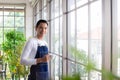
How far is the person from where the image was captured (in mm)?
2490

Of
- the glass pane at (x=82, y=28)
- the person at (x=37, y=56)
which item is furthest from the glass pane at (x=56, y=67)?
the person at (x=37, y=56)

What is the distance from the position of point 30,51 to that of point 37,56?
12 cm

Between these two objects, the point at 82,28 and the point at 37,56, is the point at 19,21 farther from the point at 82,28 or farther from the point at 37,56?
the point at 37,56

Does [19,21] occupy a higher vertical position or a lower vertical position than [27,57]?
higher

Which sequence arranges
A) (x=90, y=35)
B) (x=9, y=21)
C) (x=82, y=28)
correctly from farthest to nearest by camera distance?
1. (x=9, y=21)
2. (x=82, y=28)
3. (x=90, y=35)

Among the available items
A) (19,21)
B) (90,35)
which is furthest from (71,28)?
(19,21)

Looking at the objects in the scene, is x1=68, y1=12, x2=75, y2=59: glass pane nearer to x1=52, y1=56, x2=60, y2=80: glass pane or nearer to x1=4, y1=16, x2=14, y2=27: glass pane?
x1=52, y1=56, x2=60, y2=80: glass pane

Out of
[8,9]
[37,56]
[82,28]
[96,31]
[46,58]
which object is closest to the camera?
[46,58]

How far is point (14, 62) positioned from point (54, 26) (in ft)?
7.07

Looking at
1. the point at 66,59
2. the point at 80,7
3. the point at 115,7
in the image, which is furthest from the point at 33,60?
the point at 66,59

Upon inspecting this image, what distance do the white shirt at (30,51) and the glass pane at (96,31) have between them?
0.62 m

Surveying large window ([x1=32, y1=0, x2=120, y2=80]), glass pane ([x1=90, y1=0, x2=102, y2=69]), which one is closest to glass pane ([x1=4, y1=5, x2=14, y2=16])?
large window ([x1=32, y1=0, x2=120, y2=80])

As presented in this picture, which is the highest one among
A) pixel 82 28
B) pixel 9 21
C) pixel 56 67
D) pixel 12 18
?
pixel 12 18

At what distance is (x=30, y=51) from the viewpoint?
8.36 ft
